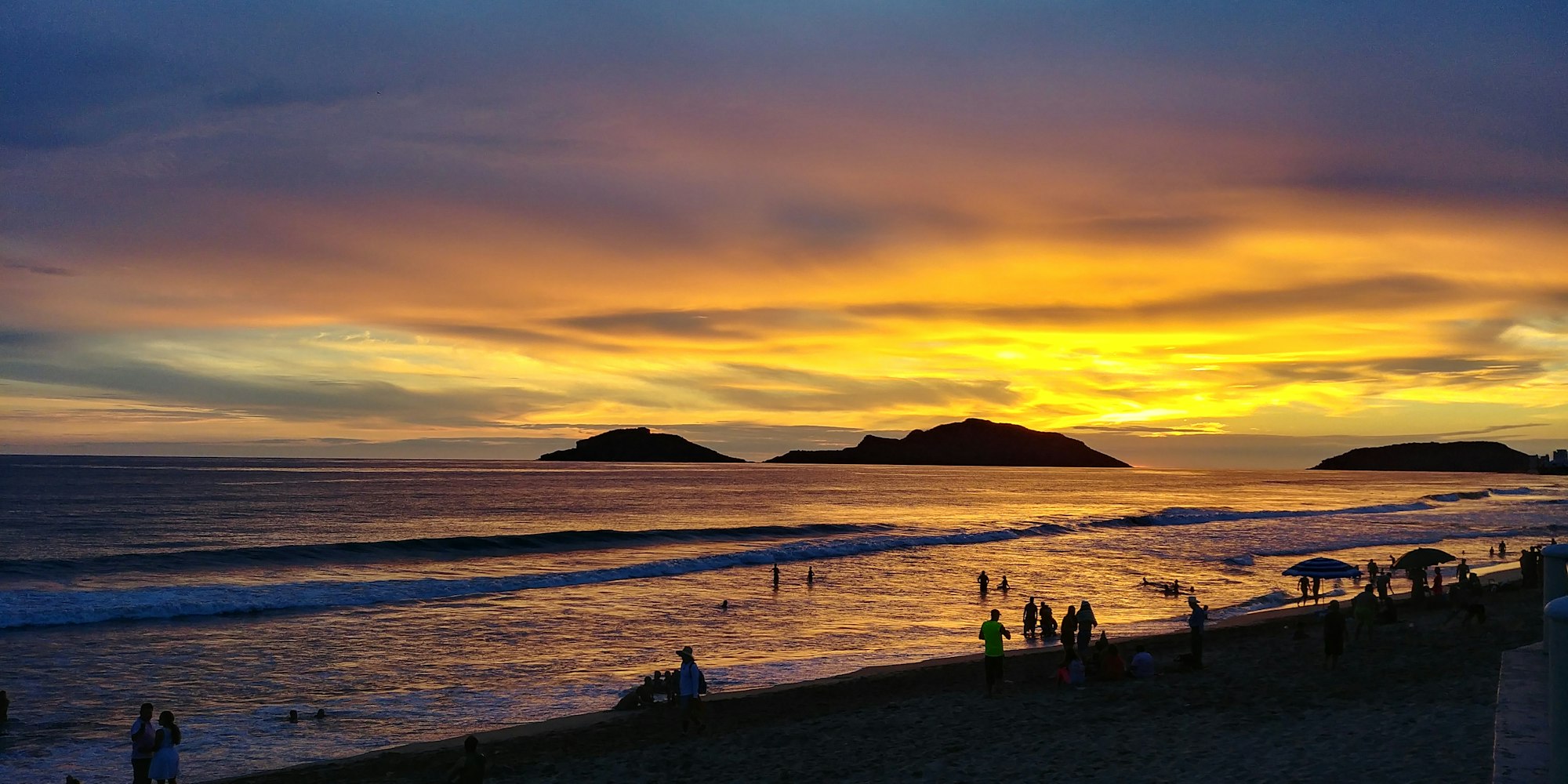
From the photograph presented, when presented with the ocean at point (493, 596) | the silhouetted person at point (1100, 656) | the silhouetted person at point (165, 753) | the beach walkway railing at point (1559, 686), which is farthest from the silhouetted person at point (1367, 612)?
the silhouetted person at point (165, 753)

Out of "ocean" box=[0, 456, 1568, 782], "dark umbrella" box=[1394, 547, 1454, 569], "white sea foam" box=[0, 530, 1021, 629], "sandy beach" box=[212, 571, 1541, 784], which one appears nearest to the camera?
"sandy beach" box=[212, 571, 1541, 784]

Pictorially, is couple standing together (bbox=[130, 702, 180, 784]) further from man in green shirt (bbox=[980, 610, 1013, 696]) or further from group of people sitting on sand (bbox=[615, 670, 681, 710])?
man in green shirt (bbox=[980, 610, 1013, 696])

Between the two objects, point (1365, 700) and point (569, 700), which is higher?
point (1365, 700)

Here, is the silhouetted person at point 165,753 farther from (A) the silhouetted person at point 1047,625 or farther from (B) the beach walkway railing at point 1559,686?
(A) the silhouetted person at point 1047,625

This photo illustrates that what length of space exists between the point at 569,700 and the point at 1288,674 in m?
14.3

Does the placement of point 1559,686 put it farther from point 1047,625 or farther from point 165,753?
point 1047,625

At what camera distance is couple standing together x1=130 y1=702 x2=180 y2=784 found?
1525cm

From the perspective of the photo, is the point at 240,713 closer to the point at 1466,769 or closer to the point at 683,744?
the point at 683,744

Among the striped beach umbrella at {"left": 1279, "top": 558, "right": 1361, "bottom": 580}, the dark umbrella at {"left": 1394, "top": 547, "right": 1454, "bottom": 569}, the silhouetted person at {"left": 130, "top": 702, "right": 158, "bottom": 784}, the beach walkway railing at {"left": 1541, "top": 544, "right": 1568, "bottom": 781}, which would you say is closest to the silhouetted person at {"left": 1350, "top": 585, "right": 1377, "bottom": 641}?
the striped beach umbrella at {"left": 1279, "top": 558, "right": 1361, "bottom": 580}

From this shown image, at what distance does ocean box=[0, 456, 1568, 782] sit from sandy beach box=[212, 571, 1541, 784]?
8.85 feet

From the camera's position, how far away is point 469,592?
4266 centimetres

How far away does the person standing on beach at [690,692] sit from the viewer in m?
18.0

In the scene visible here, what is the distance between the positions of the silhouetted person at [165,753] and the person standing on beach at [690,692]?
766 cm

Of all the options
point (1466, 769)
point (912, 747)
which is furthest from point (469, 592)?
point (1466, 769)
